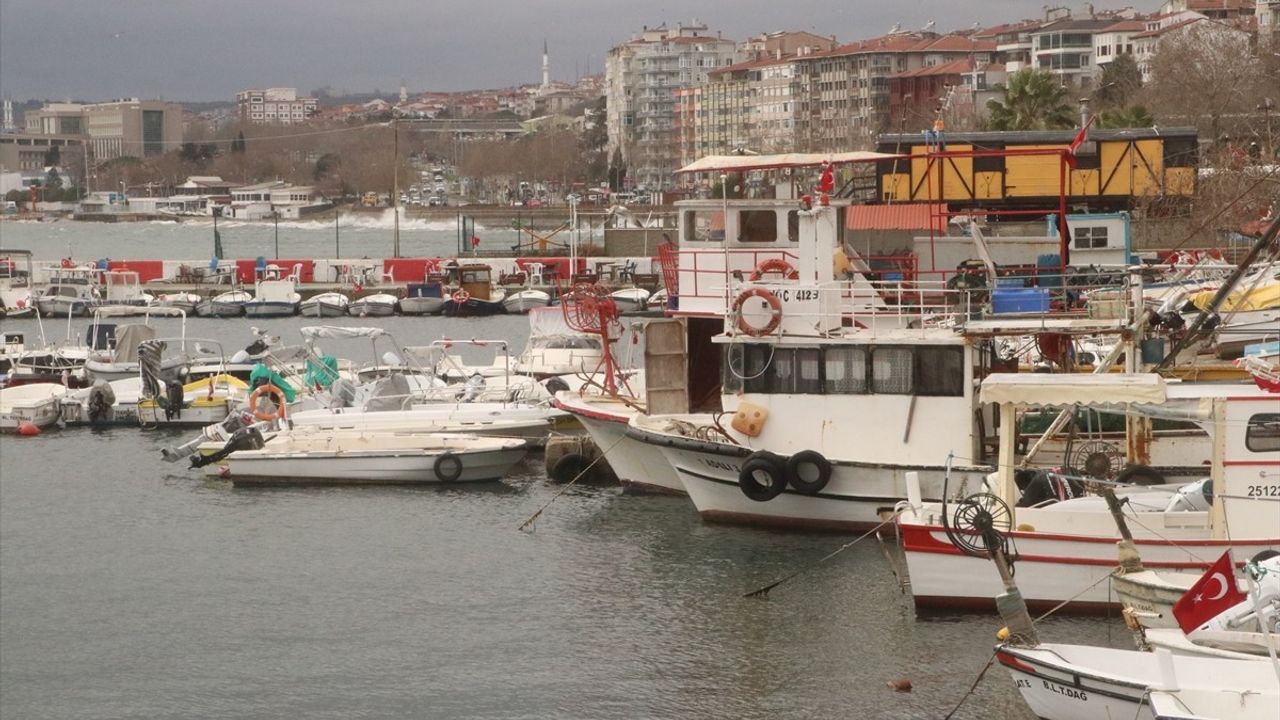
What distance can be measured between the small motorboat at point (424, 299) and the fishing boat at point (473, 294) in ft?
2.04

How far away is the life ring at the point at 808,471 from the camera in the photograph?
24516 mm

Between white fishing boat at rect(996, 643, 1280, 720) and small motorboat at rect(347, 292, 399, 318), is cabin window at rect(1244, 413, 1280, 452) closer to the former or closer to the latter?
white fishing boat at rect(996, 643, 1280, 720)

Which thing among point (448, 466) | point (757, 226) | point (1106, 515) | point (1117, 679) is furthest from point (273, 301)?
point (1117, 679)

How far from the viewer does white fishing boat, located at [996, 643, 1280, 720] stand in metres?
14.6

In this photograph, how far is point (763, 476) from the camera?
25000 millimetres

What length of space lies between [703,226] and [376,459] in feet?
27.5

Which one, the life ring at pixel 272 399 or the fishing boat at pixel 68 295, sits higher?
the fishing boat at pixel 68 295

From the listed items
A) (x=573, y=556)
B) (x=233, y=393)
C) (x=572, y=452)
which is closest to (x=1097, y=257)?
(x=572, y=452)

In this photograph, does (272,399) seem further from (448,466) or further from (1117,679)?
(1117,679)

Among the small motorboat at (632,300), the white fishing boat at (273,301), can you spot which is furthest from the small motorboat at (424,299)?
the small motorboat at (632,300)

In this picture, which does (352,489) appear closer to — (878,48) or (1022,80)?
(1022,80)

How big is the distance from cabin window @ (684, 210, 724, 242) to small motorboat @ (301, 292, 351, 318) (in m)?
53.3

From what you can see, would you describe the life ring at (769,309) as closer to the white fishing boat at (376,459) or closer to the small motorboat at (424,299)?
the white fishing boat at (376,459)

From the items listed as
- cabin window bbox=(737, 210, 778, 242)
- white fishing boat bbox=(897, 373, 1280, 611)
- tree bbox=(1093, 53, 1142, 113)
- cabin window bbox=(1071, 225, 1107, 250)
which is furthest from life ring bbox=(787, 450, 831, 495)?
tree bbox=(1093, 53, 1142, 113)
